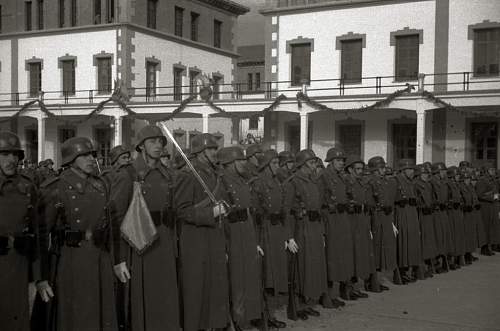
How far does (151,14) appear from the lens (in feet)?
106

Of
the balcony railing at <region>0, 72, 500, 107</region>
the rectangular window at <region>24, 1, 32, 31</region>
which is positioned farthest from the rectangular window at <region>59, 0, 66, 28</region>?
the balcony railing at <region>0, 72, 500, 107</region>

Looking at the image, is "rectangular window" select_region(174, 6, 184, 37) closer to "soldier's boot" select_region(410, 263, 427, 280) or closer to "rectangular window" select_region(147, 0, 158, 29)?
"rectangular window" select_region(147, 0, 158, 29)

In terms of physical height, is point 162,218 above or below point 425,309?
above

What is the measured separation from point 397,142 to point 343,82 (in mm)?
3294

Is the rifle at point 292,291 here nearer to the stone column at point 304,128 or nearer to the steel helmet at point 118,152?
the steel helmet at point 118,152

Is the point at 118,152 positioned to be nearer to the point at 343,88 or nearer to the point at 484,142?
the point at 343,88

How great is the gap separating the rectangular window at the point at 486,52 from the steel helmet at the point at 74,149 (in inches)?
801

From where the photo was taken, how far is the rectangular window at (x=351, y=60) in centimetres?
2498

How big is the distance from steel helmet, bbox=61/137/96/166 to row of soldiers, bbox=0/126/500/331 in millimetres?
14

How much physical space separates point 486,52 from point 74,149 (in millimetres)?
20760

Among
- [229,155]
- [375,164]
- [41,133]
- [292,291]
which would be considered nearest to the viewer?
[229,155]

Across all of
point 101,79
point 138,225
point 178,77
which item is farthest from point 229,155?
point 178,77

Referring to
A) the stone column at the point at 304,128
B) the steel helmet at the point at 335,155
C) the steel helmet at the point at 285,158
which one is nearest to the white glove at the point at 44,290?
the steel helmet at the point at 285,158

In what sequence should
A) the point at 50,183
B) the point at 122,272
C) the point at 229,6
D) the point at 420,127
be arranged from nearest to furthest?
the point at 50,183
the point at 122,272
the point at 420,127
the point at 229,6
